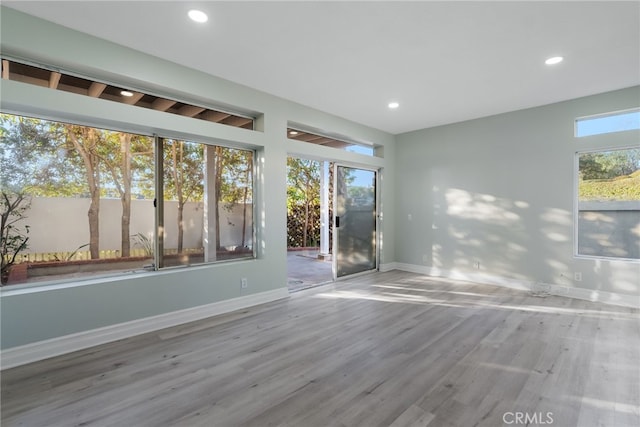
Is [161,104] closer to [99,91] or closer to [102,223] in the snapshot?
[99,91]

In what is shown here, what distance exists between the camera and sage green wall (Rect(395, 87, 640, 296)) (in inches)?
164

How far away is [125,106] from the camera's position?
2.91 metres

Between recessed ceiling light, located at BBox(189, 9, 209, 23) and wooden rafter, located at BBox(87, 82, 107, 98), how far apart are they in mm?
1245

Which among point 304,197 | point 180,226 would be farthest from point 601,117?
point 304,197

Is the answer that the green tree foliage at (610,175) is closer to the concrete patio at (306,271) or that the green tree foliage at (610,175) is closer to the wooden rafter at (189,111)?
the concrete patio at (306,271)

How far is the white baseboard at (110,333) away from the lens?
2400 mm

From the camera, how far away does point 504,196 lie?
16.1ft

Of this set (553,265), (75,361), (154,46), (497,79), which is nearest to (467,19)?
(497,79)

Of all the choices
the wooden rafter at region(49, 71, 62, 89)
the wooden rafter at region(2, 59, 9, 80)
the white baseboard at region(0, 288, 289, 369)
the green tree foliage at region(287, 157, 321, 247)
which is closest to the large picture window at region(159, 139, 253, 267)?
the white baseboard at region(0, 288, 289, 369)

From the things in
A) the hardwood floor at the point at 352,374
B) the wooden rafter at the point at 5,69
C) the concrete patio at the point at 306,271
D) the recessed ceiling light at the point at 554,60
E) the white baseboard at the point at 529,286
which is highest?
the recessed ceiling light at the point at 554,60

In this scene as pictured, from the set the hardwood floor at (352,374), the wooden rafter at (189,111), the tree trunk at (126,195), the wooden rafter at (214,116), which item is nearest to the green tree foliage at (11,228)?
the tree trunk at (126,195)

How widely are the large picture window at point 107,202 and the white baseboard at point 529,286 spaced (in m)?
3.68

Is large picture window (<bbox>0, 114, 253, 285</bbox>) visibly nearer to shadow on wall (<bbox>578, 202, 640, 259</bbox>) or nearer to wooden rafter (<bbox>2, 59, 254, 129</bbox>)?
wooden rafter (<bbox>2, 59, 254, 129</bbox>)

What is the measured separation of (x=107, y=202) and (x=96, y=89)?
1.13 m
